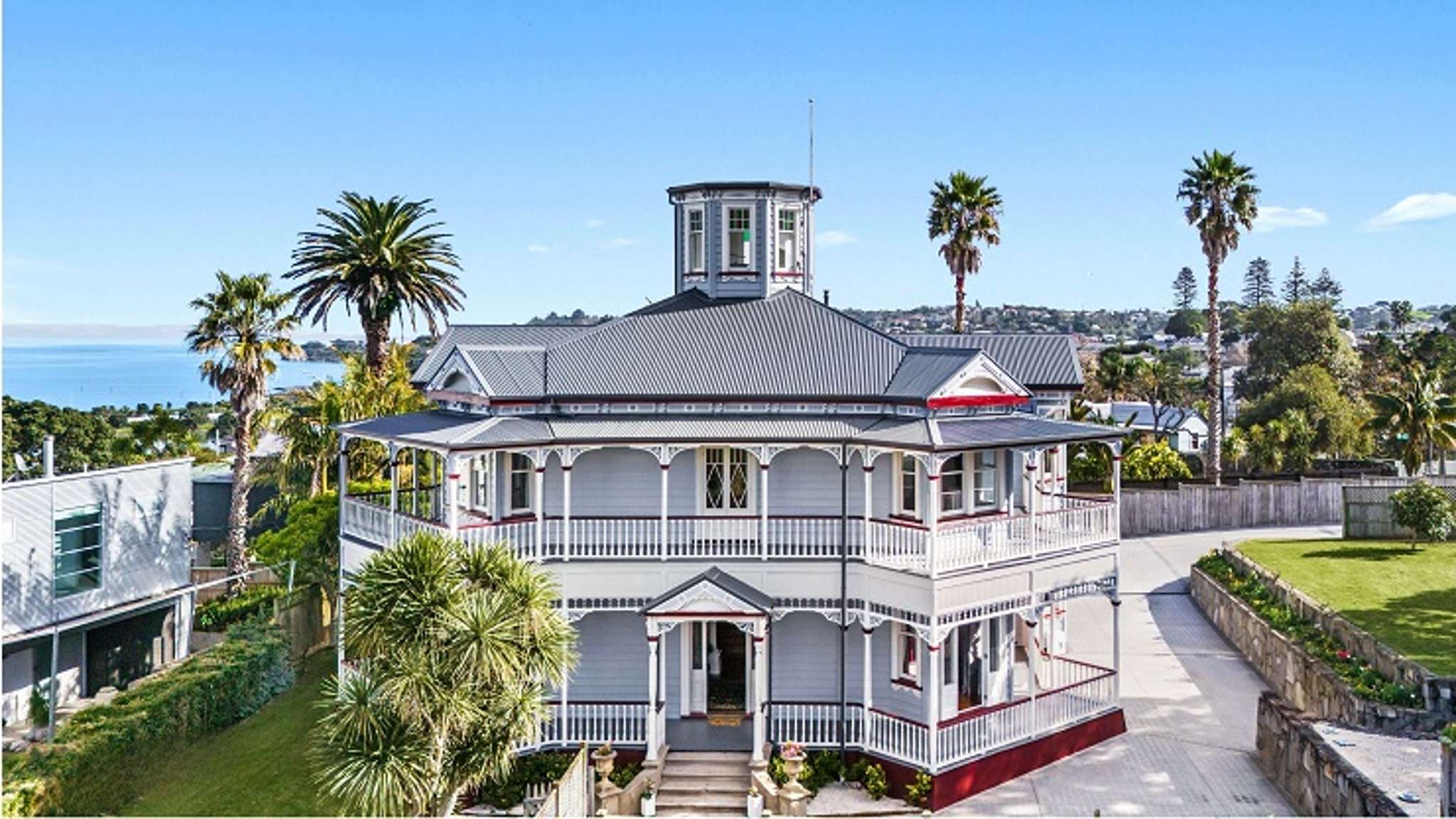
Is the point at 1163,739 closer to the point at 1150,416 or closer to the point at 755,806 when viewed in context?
the point at 755,806

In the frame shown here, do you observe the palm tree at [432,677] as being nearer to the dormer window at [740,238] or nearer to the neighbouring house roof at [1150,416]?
the dormer window at [740,238]

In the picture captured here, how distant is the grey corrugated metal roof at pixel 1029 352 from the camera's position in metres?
27.8

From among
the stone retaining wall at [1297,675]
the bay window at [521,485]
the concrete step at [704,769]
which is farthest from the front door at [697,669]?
the stone retaining wall at [1297,675]

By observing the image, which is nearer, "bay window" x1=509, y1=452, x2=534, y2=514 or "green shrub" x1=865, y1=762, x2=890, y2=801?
"green shrub" x1=865, y1=762, x2=890, y2=801

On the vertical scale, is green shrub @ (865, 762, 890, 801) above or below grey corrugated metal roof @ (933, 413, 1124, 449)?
below

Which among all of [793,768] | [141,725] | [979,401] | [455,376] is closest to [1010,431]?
[979,401]

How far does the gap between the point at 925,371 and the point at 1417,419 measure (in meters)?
31.8

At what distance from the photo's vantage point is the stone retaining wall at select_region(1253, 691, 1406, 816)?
1820 cm

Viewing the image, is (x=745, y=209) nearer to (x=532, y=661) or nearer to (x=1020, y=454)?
(x=1020, y=454)

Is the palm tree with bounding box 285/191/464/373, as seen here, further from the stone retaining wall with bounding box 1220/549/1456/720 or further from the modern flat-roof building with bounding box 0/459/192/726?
the stone retaining wall with bounding box 1220/549/1456/720

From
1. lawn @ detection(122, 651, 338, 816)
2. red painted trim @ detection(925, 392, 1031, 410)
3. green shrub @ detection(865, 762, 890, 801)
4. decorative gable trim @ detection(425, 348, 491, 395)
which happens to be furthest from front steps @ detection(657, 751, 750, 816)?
decorative gable trim @ detection(425, 348, 491, 395)

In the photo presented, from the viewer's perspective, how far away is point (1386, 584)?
34500 mm

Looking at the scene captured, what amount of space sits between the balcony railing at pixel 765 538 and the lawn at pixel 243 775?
5.00m

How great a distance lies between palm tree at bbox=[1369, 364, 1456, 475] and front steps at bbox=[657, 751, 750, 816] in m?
35.9
